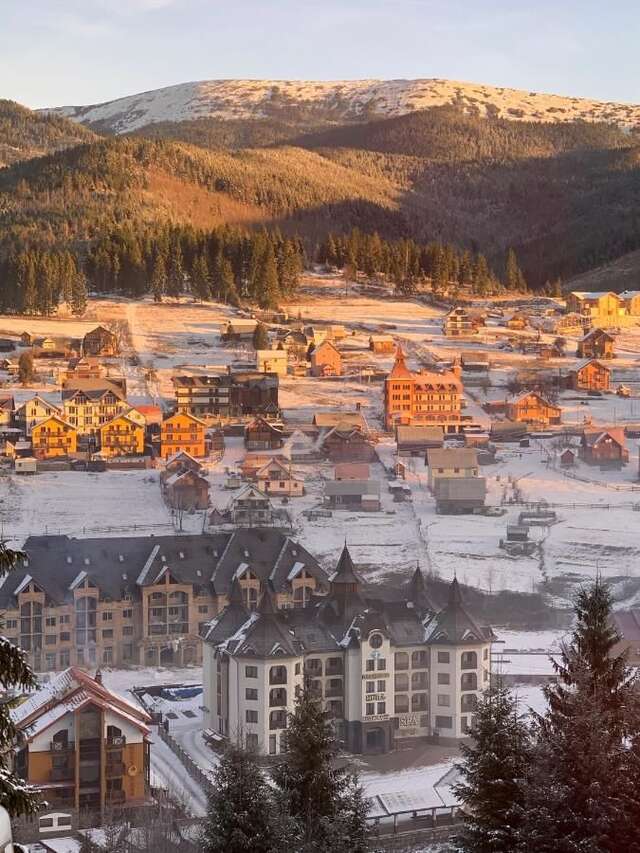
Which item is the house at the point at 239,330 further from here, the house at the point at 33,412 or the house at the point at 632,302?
the house at the point at 632,302

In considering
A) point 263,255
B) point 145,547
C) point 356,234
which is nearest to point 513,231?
point 356,234

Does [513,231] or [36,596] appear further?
[513,231]

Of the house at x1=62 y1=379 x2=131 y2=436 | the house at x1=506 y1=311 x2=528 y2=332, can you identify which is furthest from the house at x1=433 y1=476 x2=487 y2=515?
the house at x1=506 y1=311 x2=528 y2=332

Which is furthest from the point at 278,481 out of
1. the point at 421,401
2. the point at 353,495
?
the point at 421,401

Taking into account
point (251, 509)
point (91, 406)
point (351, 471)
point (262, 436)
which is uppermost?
point (91, 406)

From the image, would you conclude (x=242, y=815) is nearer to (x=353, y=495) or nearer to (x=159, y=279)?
(x=353, y=495)

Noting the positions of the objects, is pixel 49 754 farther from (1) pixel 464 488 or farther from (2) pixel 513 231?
(2) pixel 513 231
